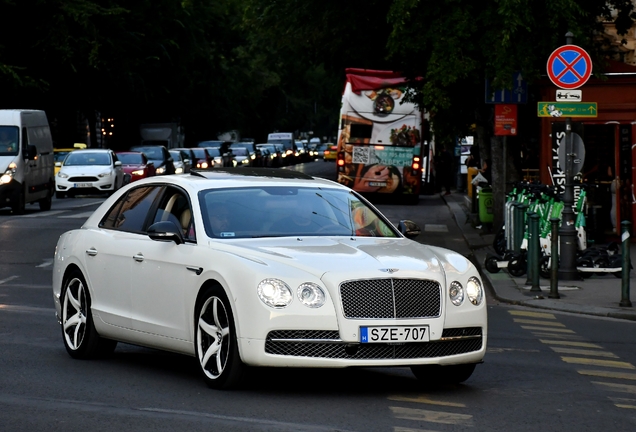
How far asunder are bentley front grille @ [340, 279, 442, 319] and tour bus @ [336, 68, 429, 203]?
3076cm

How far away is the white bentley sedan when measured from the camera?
26.6ft

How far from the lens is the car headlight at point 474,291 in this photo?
28.1 feet

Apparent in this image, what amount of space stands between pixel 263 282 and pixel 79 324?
2615mm

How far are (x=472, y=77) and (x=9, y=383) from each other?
1587cm

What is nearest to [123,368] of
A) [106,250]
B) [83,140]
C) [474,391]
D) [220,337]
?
[106,250]

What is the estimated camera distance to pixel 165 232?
9.04 metres

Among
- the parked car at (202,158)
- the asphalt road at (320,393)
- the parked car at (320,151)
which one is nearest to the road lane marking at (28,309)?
the asphalt road at (320,393)

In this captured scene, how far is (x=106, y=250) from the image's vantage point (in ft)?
32.7

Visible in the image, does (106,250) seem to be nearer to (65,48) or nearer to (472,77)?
(472,77)

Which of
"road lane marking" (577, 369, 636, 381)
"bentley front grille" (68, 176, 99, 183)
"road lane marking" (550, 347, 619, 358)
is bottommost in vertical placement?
"bentley front grille" (68, 176, 99, 183)

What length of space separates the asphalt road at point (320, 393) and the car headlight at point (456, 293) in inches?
23.8

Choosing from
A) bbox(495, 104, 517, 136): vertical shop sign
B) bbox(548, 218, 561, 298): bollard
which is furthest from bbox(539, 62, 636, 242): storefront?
bbox(548, 218, 561, 298): bollard

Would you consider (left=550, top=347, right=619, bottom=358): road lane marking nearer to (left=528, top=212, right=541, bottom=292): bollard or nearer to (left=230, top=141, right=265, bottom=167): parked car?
(left=528, top=212, right=541, bottom=292): bollard

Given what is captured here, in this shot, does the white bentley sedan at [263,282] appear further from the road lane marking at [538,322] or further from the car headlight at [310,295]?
the road lane marking at [538,322]
